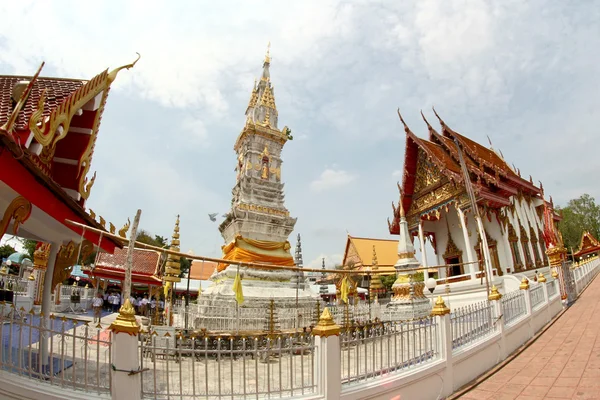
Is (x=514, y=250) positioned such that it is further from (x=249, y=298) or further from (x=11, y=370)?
(x=11, y=370)

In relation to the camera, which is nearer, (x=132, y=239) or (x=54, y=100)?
(x=132, y=239)

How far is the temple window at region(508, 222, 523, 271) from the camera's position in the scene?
16.5m

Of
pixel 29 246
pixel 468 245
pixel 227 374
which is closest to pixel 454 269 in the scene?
pixel 468 245

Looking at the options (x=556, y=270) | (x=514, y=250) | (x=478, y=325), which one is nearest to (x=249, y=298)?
(x=478, y=325)

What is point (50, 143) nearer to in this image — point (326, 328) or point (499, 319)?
point (326, 328)

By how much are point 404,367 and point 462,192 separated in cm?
1268

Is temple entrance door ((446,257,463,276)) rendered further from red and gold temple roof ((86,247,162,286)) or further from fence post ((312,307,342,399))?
fence post ((312,307,342,399))

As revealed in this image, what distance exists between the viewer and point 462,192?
1564cm

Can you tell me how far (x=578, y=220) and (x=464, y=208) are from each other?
30.1m

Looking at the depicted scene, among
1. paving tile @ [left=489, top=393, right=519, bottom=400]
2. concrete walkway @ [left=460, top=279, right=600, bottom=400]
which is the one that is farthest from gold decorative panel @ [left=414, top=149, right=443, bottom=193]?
paving tile @ [left=489, top=393, right=519, bottom=400]

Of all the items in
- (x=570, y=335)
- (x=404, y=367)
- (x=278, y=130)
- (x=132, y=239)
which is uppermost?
(x=278, y=130)

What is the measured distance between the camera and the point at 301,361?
3.69m

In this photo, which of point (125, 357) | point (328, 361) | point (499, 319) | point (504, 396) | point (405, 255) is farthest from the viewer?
point (405, 255)

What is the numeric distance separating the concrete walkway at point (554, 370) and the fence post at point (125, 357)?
4403mm
